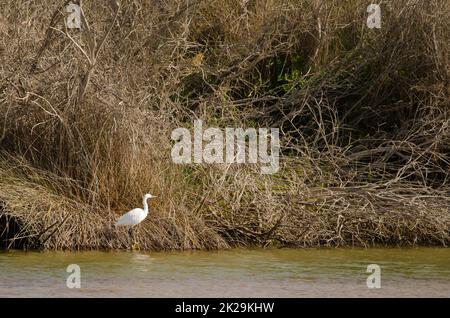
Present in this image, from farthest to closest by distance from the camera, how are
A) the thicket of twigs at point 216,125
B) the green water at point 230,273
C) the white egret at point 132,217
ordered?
the thicket of twigs at point 216,125 → the white egret at point 132,217 → the green water at point 230,273

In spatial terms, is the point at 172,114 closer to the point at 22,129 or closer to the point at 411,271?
the point at 22,129

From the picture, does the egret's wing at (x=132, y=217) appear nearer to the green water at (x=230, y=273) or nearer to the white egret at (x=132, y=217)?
the white egret at (x=132, y=217)

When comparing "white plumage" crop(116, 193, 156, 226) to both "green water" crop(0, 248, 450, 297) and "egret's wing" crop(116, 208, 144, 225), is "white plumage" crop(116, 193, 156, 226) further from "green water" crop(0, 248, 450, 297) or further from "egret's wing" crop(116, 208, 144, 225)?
"green water" crop(0, 248, 450, 297)

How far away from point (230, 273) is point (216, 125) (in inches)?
104

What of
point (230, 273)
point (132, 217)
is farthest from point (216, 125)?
point (230, 273)

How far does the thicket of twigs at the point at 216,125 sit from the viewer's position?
1252 cm

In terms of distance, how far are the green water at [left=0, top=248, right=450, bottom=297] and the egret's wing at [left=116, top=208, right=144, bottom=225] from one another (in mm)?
373

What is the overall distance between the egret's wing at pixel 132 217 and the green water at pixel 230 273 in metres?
0.37

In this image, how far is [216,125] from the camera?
1349cm

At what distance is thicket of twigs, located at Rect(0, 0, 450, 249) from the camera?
41.1 feet

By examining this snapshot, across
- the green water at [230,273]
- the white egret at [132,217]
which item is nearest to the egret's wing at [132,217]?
the white egret at [132,217]

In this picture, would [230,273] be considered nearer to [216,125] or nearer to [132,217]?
[132,217]

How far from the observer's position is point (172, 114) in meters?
13.5
